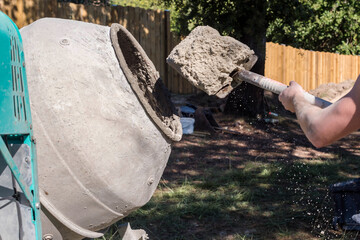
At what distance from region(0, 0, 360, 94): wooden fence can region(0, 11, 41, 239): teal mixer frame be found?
21.7 feet

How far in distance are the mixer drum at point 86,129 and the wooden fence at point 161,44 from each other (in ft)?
20.3

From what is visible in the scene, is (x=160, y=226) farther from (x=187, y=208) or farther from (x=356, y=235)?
(x=356, y=235)

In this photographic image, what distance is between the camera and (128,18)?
10297 millimetres

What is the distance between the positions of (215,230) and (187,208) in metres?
0.52

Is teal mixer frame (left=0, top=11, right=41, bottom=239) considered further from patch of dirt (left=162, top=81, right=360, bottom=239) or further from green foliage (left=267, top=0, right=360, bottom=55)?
green foliage (left=267, top=0, right=360, bottom=55)

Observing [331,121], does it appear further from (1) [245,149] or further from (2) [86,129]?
(1) [245,149]

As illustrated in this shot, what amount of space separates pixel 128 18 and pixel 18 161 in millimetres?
8787

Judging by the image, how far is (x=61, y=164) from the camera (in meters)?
2.20

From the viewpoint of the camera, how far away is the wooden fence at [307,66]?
46.6ft

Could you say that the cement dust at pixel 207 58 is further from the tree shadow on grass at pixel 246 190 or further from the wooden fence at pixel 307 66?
the wooden fence at pixel 307 66

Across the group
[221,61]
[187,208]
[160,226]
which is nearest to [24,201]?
[221,61]

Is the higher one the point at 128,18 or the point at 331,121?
the point at 128,18

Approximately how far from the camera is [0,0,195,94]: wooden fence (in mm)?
8125

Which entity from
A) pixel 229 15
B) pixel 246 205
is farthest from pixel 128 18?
pixel 246 205
